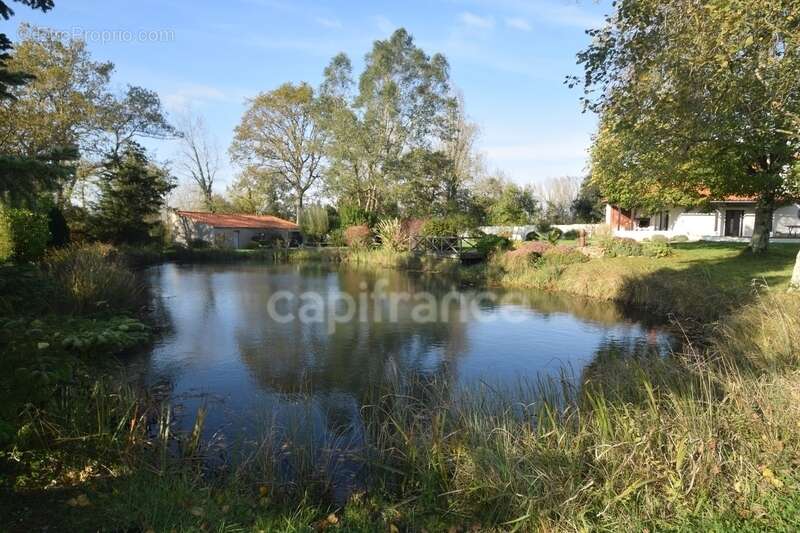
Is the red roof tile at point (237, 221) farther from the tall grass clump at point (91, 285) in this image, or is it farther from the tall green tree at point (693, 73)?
the tall green tree at point (693, 73)

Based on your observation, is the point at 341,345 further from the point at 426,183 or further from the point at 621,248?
the point at 426,183

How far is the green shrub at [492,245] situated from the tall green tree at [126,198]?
63.6ft

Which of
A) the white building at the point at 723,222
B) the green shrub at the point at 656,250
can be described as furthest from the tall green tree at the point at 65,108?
the white building at the point at 723,222

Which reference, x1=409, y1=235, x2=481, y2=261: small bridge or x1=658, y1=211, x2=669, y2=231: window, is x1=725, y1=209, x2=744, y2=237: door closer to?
x1=658, y1=211, x2=669, y2=231: window

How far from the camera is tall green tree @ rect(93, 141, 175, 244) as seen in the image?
28000 millimetres

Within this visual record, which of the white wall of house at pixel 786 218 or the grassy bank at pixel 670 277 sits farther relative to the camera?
the white wall of house at pixel 786 218

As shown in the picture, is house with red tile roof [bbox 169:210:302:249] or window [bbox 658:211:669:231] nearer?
window [bbox 658:211:669:231]

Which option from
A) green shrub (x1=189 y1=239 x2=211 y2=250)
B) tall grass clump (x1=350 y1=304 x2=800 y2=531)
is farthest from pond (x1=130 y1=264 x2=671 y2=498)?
green shrub (x1=189 y1=239 x2=211 y2=250)

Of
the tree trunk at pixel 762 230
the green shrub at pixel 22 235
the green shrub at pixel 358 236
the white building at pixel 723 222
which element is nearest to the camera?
the green shrub at pixel 22 235

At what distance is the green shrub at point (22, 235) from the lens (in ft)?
40.4

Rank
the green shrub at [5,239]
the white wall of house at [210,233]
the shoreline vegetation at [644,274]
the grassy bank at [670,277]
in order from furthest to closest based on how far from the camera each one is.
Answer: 1. the white wall of house at [210,233]
2. the green shrub at [5,239]
3. the shoreline vegetation at [644,274]
4. the grassy bank at [670,277]

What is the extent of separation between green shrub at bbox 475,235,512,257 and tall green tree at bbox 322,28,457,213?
10015mm

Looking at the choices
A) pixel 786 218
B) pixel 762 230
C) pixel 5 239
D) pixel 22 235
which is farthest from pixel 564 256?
pixel 786 218

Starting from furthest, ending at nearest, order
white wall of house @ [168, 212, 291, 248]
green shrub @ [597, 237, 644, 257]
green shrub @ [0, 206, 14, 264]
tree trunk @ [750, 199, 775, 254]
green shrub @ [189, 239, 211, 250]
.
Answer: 1. white wall of house @ [168, 212, 291, 248]
2. green shrub @ [189, 239, 211, 250]
3. green shrub @ [597, 237, 644, 257]
4. tree trunk @ [750, 199, 775, 254]
5. green shrub @ [0, 206, 14, 264]
